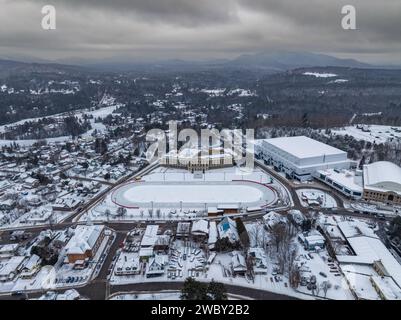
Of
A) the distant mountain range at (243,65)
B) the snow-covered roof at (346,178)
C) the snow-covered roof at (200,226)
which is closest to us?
the snow-covered roof at (200,226)

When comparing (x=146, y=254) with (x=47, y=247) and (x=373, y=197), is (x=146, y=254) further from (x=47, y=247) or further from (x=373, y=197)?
(x=373, y=197)

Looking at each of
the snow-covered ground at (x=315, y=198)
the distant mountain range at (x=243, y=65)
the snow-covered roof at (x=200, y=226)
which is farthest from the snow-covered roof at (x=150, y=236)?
the distant mountain range at (x=243, y=65)

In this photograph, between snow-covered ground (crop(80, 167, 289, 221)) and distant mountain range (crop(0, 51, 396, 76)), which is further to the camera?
distant mountain range (crop(0, 51, 396, 76))

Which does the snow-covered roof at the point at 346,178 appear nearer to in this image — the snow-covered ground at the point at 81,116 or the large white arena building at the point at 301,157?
the large white arena building at the point at 301,157

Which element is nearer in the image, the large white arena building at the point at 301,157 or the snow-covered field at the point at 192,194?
the snow-covered field at the point at 192,194

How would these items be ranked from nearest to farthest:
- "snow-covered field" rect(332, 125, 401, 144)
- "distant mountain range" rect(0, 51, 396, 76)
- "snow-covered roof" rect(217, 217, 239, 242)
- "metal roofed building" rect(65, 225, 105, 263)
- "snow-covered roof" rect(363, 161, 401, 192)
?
"metal roofed building" rect(65, 225, 105, 263), "snow-covered roof" rect(217, 217, 239, 242), "snow-covered roof" rect(363, 161, 401, 192), "snow-covered field" rect(332, 125, 401, 144), "distant mountain range" rect(0, 51, 396, 76)

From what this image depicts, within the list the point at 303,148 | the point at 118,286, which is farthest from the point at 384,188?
the point at 118,286

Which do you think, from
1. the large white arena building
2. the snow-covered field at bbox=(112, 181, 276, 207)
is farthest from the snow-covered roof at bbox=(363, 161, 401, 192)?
the snow-covered field at bbox=(112, 181, 276, 207)

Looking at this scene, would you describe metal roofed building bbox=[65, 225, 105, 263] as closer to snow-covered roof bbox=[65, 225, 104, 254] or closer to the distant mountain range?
snow-covered roof bbox=[65, 225, 104, 254]
